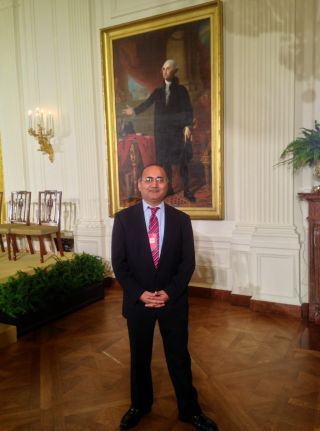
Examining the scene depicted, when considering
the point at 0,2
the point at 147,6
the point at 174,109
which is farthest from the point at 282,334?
the point at 0,2

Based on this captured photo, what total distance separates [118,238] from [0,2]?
6.43 meters

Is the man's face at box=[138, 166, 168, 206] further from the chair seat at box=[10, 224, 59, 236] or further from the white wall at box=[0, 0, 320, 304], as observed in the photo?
the chair seat at box=[10, 224, 59, 236]

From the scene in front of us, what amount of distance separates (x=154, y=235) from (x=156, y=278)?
264 mm

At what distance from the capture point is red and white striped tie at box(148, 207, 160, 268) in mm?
2279

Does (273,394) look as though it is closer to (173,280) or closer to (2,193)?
(173,280)

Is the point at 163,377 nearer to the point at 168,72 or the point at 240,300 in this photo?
the point at 240,300

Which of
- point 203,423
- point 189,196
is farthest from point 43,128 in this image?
A: point 203,423

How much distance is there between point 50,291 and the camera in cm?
455

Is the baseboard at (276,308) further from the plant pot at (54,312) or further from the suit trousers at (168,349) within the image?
the suit trousers at (168,349)

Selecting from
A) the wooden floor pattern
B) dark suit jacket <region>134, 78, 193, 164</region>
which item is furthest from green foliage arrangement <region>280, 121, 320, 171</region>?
the wooden floor pattern

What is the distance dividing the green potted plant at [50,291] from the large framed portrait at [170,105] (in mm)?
1131

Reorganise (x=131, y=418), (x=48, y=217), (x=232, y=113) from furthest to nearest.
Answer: (x=48, y=217) < (x=232, y=113) < (x=131, y=418)

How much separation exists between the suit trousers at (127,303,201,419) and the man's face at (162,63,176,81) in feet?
12.7

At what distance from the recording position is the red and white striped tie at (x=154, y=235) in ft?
7.48
